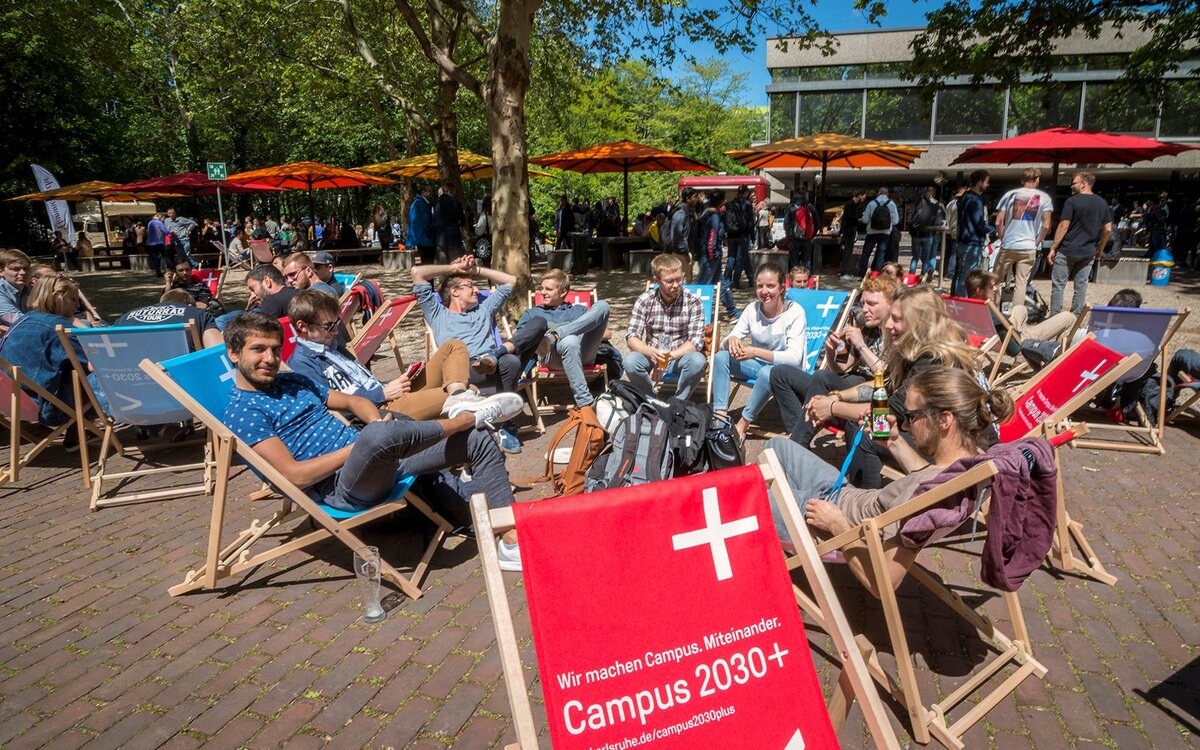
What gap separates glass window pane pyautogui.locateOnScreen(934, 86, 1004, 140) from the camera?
89.7ft

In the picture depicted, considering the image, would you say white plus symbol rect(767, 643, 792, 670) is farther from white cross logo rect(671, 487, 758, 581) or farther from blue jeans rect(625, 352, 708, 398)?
blue jeans rect(625, 352, 708, 398)

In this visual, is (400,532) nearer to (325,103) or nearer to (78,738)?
(78,738)

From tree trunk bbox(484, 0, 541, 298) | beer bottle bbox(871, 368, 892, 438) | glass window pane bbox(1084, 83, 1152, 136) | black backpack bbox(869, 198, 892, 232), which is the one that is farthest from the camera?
glass window pane bbox(1084, 83, 1152, 136)

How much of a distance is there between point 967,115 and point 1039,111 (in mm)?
2476

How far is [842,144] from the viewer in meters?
11.9

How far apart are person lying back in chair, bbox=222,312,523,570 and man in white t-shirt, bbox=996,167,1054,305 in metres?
8.38

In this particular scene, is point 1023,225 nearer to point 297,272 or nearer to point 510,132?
point 510,132

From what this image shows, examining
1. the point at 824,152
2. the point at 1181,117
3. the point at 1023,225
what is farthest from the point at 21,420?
the point at 1181,117

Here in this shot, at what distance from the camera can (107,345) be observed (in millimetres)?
4609

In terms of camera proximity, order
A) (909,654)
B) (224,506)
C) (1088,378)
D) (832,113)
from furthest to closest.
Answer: (832,113) → (1088,378) → (224,506) → (909,654)

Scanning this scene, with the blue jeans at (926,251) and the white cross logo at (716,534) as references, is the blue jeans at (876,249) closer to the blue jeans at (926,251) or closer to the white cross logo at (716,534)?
the blue jeans at (926,251)

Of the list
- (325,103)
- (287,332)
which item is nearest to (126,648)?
(287,332)

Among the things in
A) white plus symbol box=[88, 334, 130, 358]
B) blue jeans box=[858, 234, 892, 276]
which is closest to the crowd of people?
white plus symbol box=[88, 334, 130, 358]

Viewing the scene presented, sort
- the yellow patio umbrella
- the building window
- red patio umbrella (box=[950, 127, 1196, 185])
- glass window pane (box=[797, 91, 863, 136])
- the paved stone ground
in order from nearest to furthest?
the paved stone ground < red patio umbrella (box=[950, 127, 1196, 185]) < the yellow patio umbrella < the building window < glass window pane (box=[797, 91, 863, 136])
